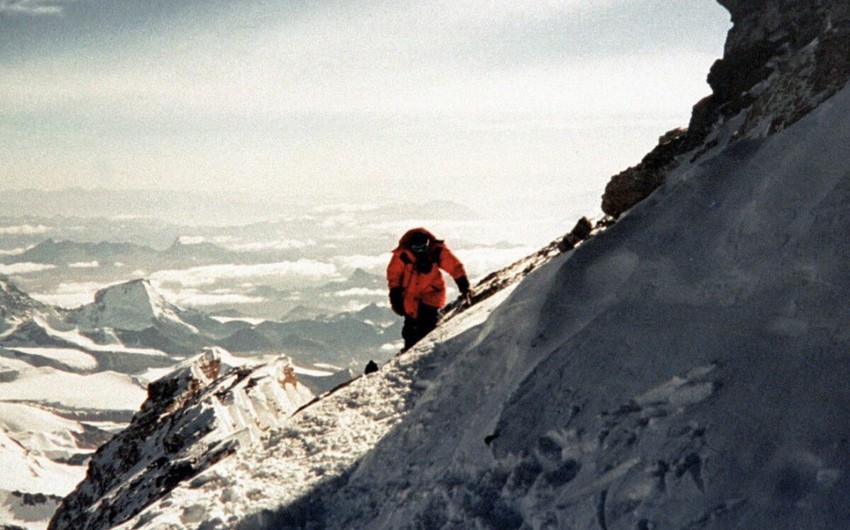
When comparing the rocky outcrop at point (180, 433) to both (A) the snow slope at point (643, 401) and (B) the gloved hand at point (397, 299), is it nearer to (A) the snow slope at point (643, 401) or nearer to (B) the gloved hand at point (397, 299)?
(A) the snow slope at point (643, 401)

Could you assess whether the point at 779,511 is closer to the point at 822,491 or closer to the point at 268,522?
the point at 822,491

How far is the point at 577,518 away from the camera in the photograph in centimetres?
590

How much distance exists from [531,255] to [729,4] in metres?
8.73

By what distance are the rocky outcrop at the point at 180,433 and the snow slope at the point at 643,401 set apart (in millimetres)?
2837

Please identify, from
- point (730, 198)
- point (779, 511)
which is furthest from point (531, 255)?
point (779, 511)

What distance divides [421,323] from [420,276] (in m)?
1.13

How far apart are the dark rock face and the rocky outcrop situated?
9.18 meters

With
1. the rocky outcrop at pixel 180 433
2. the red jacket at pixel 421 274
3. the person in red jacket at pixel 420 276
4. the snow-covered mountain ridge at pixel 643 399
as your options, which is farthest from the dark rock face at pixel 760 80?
the rocky outcrop at pixel 180 433

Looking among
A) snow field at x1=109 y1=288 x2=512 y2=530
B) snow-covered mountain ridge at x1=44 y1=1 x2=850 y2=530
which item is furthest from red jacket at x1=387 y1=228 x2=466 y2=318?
snow-covered mountain ridge at x1=44 y1=1 x2=850 y2=530

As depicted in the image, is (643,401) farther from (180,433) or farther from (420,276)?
(180,433)

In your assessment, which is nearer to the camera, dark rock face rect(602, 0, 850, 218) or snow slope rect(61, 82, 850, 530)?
snow slope rect(61, 82, 850, 530)

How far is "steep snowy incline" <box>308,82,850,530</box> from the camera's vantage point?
5.43 metres

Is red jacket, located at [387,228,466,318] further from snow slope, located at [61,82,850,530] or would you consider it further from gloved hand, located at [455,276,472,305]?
snow slope, located at [61,82,850,530]

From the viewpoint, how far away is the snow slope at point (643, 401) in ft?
18.0
